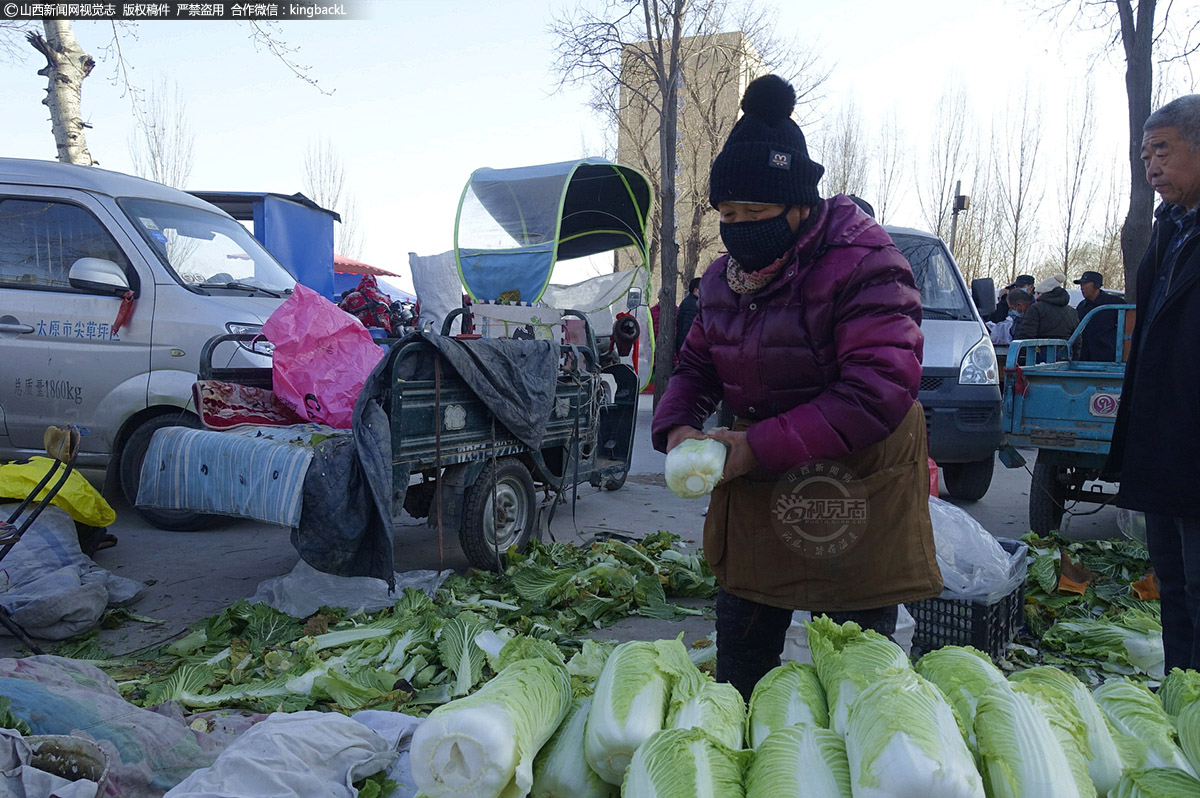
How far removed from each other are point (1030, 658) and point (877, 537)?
8.81 feet

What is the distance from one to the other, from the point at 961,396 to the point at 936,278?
1.67 m

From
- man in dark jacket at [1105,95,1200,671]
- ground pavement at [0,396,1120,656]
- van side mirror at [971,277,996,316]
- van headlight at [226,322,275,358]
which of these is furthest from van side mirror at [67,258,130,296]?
van side mirror at [971,277,996,316]

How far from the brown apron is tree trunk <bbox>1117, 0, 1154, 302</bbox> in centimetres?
899

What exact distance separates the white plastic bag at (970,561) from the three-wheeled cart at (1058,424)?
1.89 meters

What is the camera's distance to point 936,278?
8.48 meters

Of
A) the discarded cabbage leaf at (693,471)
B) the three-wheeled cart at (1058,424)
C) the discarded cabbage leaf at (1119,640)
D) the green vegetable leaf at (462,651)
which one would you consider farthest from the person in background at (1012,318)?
the discarded cabbage leaf at (693,471)

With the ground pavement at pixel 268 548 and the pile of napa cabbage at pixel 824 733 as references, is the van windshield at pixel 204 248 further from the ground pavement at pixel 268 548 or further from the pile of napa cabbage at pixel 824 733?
the pile of napa cabbage at pixel 824 733

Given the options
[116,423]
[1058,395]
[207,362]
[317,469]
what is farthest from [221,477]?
[1058,395]

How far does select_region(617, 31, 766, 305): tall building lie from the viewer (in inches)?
683

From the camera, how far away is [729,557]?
233 cm

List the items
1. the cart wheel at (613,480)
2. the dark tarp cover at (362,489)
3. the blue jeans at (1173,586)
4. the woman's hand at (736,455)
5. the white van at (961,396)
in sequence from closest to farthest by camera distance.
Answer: the woman's hand at (736,455) < the blue jeans at (1173,586) < the dark tarp cover at (362,489) < the cart wheel at (613,480) < the white van at (961,396)

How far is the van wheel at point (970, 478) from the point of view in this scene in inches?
314

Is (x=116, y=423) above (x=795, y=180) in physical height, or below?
below

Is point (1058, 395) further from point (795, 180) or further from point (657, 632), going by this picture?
point (795, 180)
